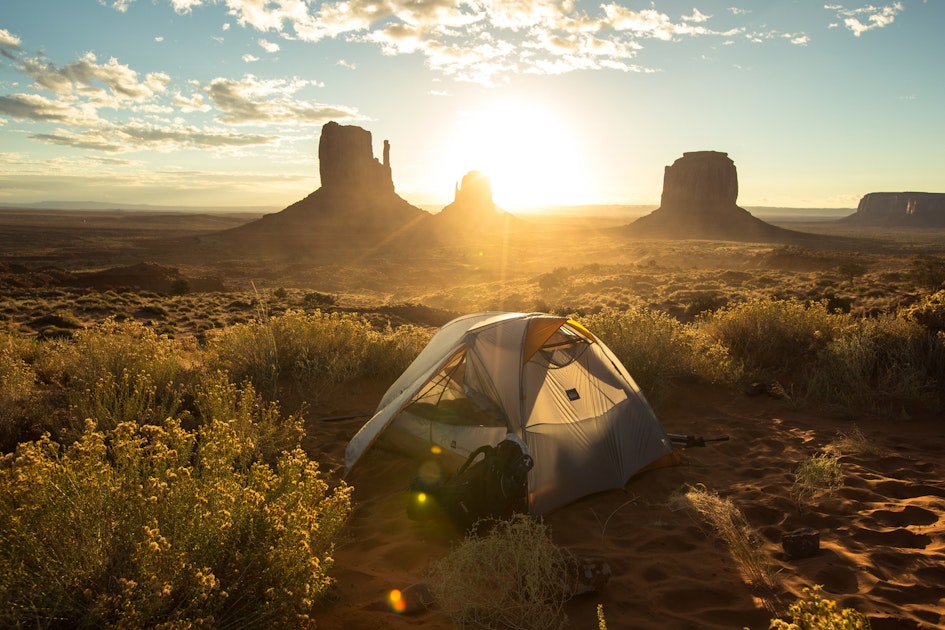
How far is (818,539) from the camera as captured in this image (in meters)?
4.48

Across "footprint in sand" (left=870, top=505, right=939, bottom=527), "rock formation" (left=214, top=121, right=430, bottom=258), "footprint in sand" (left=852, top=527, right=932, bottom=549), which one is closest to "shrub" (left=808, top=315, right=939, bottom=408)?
"footprint in sand" (left=870, top=505, right=939, bottom=527)

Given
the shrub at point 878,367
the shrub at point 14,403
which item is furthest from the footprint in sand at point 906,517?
the shrub at point 14,403

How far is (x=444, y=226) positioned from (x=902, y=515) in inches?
3294

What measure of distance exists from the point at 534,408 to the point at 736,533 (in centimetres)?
207

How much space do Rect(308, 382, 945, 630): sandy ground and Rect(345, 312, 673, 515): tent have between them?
30 cm

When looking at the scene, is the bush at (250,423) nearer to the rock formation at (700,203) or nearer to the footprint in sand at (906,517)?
the footprint in sand at (906,517)

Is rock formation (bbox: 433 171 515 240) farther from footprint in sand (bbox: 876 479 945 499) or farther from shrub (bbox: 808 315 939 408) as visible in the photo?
footprint in sand (bbox: 876 479 945 499)

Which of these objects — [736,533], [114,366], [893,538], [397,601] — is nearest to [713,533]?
[736,533]

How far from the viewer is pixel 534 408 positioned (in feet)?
18.5

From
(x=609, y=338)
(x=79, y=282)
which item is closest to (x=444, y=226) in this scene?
(x=79, y=282)

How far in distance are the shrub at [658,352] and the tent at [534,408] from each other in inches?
85.6

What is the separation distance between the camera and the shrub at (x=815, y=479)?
5.43 meters

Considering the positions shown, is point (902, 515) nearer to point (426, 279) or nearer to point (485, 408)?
point (485, 408)

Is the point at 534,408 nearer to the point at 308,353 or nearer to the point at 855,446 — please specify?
the point at 855,446
